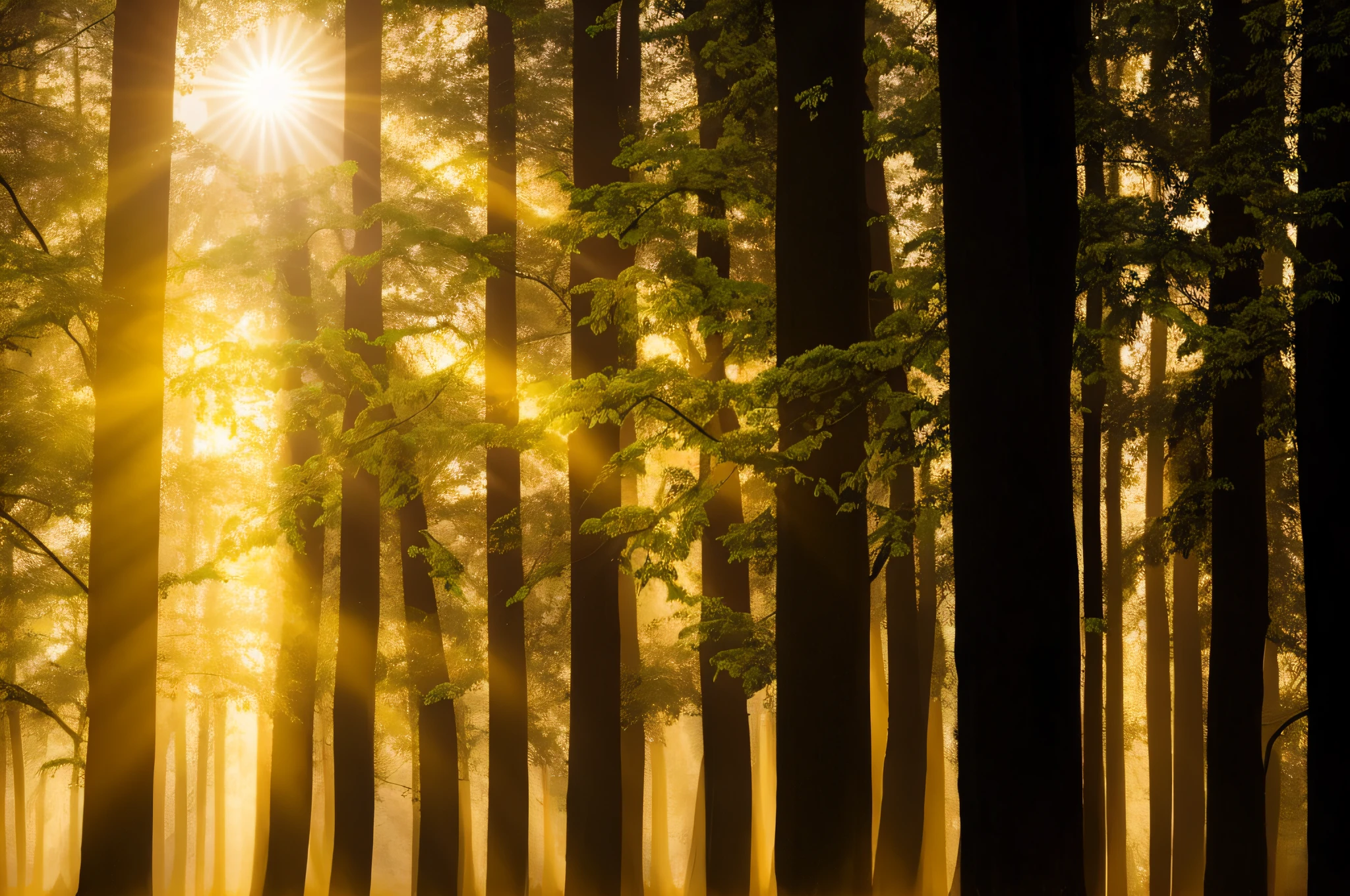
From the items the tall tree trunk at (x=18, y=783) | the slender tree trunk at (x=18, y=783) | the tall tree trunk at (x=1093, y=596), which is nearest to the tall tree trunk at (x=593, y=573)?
the tall tree trunk at (x=1093, y=596)

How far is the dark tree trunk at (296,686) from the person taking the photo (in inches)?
642

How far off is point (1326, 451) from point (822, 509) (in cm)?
540

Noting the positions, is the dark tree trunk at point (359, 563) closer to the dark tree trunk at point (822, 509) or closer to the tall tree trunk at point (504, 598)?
the tall tree trunk at point (504, 598)

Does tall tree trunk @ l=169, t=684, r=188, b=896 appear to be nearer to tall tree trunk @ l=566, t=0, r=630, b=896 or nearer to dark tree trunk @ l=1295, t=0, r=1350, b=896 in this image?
tall tree trunk @ l=566, t=0, r=630, b=896

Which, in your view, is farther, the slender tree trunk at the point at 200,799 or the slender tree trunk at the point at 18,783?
the slender tree trunk at the point at 200,799

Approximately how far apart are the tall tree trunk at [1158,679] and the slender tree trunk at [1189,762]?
0.82ft

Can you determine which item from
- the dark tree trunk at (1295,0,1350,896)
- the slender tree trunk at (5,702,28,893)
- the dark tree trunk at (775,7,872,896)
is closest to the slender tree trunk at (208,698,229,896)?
the slender tree trunk at (5,702,28,893)

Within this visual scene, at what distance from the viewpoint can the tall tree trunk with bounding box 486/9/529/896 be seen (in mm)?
14391

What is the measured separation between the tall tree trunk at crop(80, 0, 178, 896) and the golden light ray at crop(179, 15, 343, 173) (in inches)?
402

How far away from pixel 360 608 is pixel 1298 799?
23467mm

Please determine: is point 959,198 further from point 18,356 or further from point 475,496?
point 18,356

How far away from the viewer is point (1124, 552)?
21844 millimetres

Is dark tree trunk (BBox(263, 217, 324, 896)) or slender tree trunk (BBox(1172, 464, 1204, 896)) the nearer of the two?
dark tree trunk (BBox(263, 217, 324, 896))

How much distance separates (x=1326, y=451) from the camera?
955 cm
